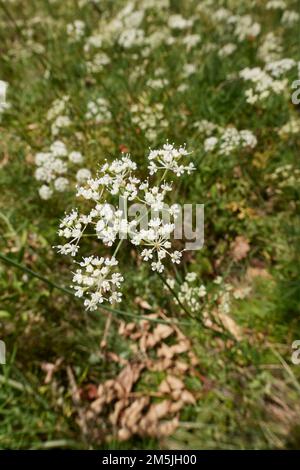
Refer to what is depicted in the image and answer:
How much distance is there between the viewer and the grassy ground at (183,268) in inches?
102

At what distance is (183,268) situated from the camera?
3016 millimetres

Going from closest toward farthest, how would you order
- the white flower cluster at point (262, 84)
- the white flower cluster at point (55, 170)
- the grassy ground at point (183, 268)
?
the grassy ground at point (183, 268) < the white flower cluster at point (262, 84) < the white flower cluster at point (55, 170)

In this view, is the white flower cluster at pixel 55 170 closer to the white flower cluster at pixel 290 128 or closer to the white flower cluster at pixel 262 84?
the white flower cluster at pixel 262 84

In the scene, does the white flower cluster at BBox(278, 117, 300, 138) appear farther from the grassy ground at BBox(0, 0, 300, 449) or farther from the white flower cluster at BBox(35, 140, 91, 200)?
the white flower cluster at BBox(35, 140, 91, 200)

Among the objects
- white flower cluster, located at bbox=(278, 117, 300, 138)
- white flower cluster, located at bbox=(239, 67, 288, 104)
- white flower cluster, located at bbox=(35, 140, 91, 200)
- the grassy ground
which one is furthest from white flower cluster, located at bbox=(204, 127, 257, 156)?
white flower cluster, located at bbox=(35, 140, 91, 200)

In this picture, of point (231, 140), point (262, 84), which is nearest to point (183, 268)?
point (231, 140)

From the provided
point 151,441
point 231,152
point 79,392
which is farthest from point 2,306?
point 231,152

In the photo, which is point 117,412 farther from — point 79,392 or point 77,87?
point 77,87

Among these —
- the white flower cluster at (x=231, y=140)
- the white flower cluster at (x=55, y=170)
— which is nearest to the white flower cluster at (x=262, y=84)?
the white flower cluster at (x=231, y=140)

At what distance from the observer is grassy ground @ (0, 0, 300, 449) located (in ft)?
8.46

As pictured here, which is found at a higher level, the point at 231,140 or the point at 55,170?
the point at 231,140

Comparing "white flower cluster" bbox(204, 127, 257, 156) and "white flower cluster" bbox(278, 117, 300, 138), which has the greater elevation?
"white flower cluster" bbox(278, 117, 300, 138)

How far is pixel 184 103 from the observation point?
3641 millimetres

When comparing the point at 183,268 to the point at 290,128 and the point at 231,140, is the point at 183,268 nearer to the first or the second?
the point at 231,140
